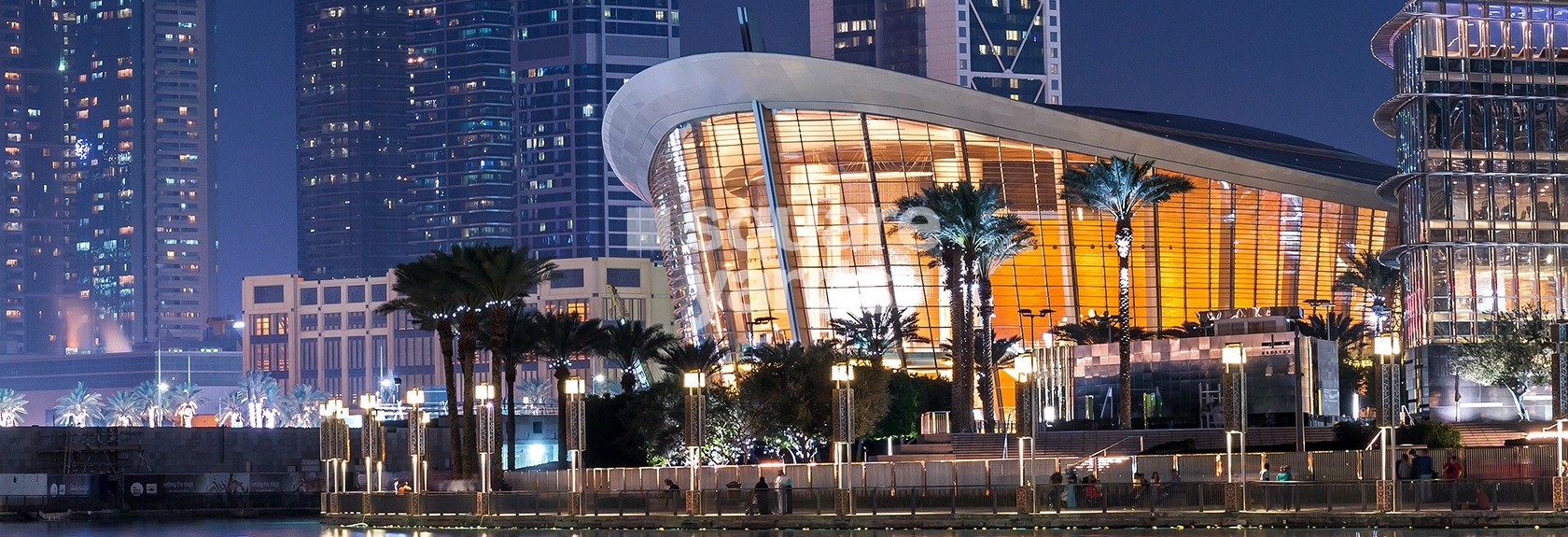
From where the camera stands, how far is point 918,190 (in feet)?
331

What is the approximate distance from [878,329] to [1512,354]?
133 feet

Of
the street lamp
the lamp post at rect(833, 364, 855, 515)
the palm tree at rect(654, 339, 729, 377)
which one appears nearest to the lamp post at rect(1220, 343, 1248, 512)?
the lamp post at rect(833, 364, 855, 515)

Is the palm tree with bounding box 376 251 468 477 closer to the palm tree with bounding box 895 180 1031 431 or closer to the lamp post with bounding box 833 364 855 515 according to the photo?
the palm tree with bounding box 895 180 1031 431

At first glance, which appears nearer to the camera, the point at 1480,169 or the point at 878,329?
the point at 1480,169

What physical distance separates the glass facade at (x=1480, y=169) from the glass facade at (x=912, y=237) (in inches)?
1386

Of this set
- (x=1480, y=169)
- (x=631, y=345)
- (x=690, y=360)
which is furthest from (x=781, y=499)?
(x=631, y=345)

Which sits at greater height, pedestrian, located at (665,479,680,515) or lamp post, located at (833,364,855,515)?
lamp post, located at (833,364,855,515)

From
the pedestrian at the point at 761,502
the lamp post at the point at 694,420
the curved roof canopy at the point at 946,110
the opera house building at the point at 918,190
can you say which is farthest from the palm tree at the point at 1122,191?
the pedestrian at the point at 761,502

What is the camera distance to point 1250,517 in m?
42.2

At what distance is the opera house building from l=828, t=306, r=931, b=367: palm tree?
4.36 ft

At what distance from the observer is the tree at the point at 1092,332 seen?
96.6 m

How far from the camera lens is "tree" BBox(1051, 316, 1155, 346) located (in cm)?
9662

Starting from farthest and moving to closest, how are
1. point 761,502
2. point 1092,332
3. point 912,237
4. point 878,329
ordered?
point 912,237 < point 878,329 < point 1092,332 < point 761,502

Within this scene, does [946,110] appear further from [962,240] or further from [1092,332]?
[962,240]
